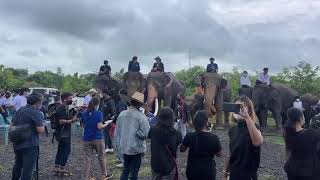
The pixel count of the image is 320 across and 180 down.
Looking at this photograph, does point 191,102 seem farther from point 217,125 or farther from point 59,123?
point 59,123

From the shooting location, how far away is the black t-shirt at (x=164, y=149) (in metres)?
7.74

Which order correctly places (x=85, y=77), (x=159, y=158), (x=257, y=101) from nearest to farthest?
(x=159, y=158)
(x=257, y=101)
(x=85, y=77)

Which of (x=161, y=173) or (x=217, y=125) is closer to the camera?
(x=161, y=173)

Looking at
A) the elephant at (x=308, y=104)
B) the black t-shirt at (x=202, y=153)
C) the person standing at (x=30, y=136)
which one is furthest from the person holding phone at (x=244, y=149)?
the elephant at (x=308, y=104)

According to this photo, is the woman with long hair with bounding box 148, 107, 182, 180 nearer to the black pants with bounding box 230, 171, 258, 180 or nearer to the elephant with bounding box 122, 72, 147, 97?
the black pants with bounding box 230, 171, 258, 180

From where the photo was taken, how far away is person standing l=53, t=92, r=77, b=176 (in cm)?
1140

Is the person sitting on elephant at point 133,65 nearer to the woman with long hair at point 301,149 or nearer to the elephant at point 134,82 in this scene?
the elephant at point 134,82

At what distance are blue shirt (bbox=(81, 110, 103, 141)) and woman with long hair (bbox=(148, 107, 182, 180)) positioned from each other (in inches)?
117

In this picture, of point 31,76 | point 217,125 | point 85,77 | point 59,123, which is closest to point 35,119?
point 59,123

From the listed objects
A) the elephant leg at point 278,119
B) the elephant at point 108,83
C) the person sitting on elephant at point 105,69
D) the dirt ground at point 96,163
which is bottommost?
the dirt ground at point 96,163

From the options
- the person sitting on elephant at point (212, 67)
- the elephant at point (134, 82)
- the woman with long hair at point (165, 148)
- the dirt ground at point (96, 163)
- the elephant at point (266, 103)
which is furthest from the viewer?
the elephant at point (266, 103)

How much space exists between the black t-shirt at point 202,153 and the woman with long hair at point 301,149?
3.09 feet

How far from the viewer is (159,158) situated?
7.79m

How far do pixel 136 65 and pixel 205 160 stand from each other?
16.5m
